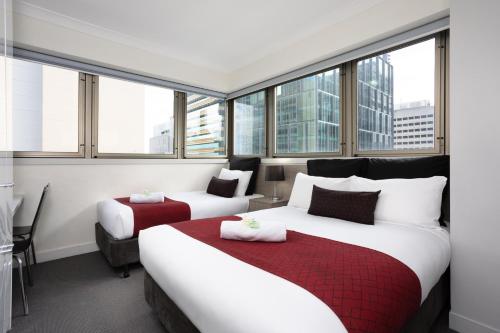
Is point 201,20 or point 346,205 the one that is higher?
point 201,20

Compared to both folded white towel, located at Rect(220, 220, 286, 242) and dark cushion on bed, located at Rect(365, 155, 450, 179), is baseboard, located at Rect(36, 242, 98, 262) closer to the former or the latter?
folded white towel, located at Rect(220, 220, 286, 242)

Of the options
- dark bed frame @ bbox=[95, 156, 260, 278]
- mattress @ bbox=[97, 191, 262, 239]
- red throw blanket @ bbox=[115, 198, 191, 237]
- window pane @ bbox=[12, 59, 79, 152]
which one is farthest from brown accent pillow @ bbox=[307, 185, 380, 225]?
window pane @ bbox=[12, 59, 79, 152]

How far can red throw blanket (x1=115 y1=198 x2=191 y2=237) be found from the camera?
2.59 metres

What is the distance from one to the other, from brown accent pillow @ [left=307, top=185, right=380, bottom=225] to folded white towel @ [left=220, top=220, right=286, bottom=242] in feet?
2.43

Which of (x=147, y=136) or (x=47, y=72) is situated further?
(x=147, y=136)

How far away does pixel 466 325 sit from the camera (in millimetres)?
1711

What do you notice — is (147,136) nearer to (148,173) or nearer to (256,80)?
(148,173)

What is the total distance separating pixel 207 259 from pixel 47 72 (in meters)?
3.19

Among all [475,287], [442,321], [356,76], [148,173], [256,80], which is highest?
[256,80]

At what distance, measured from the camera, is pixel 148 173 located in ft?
12.4

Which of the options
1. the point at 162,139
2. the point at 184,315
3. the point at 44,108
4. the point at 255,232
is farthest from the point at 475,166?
the point at 44,108

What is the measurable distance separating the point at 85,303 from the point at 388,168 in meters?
2.82

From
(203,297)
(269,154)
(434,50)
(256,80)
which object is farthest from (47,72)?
(434,50)

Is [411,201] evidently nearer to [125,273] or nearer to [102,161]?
[125,273]
